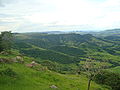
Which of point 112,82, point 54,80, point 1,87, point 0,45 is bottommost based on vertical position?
point 112,82

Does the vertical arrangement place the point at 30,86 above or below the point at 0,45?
below

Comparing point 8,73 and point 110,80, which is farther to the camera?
point 110,80

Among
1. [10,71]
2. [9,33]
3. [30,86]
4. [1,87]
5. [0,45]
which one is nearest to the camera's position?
[1,87]

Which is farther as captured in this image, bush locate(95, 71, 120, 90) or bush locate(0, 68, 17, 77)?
bush locate(95, 71, 120, 90)

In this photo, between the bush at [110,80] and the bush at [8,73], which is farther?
the bush at [110,80]

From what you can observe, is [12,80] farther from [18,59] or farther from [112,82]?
[112,82]

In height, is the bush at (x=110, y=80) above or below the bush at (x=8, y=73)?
below

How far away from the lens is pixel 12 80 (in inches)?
1574

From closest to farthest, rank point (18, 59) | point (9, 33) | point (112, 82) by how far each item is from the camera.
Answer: point (18, 59) < point (112, 82) < point (9, 33)

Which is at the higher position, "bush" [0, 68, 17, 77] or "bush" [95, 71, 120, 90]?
"bush" [0, 68, 17, 77]

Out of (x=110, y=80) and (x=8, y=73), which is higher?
(x=8, y=73)

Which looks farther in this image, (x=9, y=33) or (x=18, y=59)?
(x=9, y=33)

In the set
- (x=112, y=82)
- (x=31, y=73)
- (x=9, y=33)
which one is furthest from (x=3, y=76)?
(x=9, y=33)

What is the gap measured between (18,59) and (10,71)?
20854 mm
